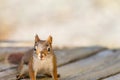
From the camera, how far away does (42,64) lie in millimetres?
2182

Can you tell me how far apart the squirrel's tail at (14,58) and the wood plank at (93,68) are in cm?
27

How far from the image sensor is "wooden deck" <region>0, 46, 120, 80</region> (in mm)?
2551

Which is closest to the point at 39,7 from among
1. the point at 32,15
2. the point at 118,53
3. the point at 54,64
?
the point at 32,15

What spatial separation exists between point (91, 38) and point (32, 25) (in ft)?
1.78

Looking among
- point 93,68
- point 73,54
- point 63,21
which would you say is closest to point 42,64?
point 93,68

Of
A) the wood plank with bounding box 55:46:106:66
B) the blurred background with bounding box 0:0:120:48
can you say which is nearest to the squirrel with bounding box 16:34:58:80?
the wood plank with bounding box 55:46:106:66

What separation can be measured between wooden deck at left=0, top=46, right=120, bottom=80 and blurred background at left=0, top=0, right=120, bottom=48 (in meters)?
0.56

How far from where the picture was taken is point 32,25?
13.0 feet

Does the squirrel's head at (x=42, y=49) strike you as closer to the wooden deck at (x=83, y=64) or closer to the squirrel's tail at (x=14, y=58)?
the wooden deck at (x=83, y=64)

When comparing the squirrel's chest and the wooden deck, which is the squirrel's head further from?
the wooden deck

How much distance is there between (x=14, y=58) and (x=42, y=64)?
26.6 inches

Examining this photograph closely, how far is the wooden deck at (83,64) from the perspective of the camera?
8.37 ft

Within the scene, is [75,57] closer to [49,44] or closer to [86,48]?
[86,48]

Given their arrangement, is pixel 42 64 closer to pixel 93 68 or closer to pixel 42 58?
pixel 42 58
